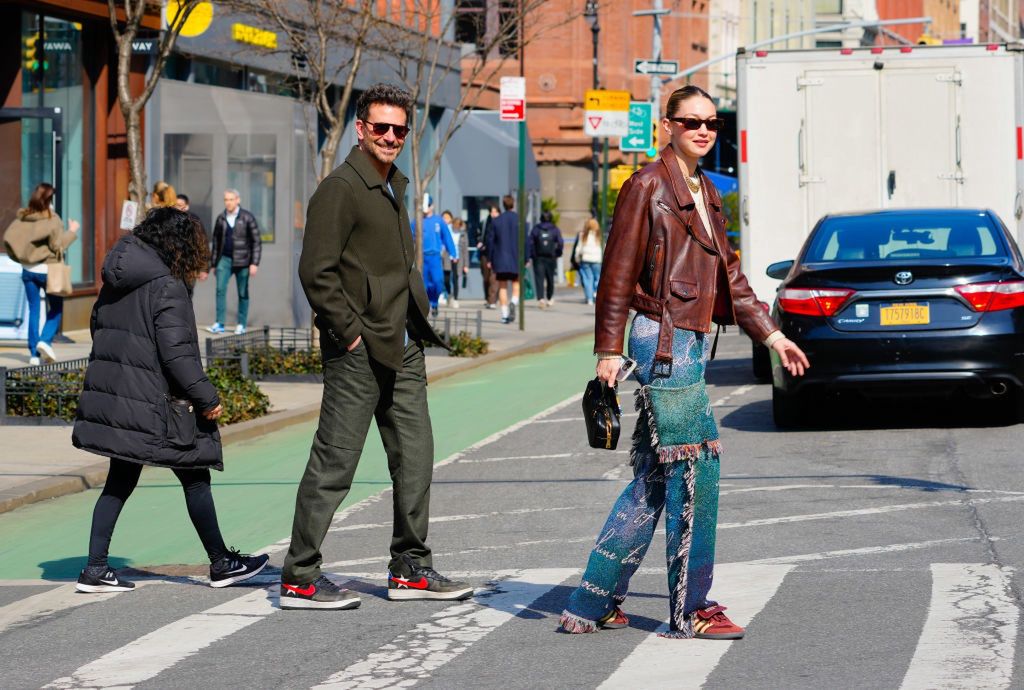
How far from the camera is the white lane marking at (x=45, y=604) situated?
24.1 feet

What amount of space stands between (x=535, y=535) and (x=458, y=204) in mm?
33880

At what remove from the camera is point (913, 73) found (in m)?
18.1

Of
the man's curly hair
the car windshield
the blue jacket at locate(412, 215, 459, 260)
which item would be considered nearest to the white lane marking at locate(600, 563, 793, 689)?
the man's curly hair

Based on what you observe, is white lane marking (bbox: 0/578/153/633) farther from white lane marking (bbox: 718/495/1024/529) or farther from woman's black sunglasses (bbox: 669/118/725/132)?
woman's black sunglasses (bbox: 669/118/725/132)

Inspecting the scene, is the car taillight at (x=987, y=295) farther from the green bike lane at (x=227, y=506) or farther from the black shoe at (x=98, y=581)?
the black shoe at (x=98, y=581)

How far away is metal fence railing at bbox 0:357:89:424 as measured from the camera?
14.1 meters

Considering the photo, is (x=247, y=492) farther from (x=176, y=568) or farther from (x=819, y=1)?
(x=819, y=1)

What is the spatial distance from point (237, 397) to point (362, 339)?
751 centimetres

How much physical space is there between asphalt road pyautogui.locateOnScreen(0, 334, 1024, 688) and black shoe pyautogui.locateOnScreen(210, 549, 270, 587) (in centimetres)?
9

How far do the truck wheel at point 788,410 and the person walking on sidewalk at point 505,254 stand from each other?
48.8 ft

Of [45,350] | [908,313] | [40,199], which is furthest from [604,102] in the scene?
[908,313]

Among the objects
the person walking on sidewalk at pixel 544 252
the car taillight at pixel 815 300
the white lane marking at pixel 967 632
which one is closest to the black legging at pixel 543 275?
the person walking on sidewalk at pixel 544 252

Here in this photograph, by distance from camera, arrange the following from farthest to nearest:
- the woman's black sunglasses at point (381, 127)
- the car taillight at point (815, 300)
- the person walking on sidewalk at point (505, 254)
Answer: the person walking on sidewalk at point (505, 254) → the car taillight at point (815, 300) → the woman's black sunglasses at point (381, 127)

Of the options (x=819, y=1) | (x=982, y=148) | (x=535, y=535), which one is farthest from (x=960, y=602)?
(x=819, y=1)
